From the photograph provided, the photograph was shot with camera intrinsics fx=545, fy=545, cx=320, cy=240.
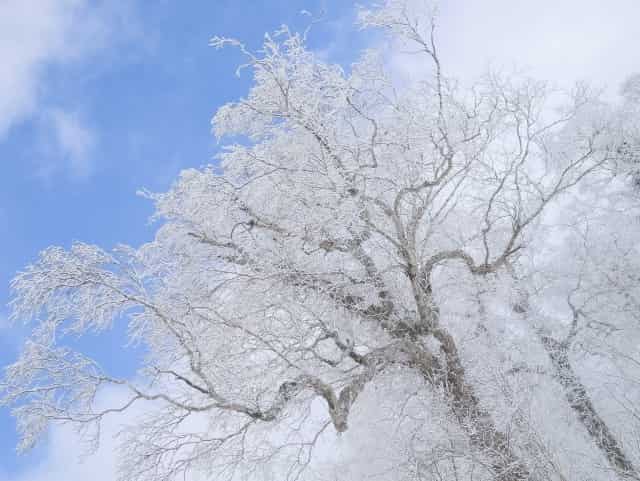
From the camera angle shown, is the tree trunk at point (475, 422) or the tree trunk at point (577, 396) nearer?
the tree trunk at point (475, 422)

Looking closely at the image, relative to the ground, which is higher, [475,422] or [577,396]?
[577,396]

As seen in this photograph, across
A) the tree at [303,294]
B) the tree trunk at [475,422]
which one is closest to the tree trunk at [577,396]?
the tree at [303,294]

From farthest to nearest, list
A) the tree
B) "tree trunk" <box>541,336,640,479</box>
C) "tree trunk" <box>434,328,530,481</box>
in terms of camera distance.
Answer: "tree trunk" <box>541,336,640,479</box> < "tree trunk" <box>434,328,530,481</box> < the tree

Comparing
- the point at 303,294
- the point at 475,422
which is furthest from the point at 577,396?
the point at 303,294

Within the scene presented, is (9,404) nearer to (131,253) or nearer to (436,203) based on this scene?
(131,253)

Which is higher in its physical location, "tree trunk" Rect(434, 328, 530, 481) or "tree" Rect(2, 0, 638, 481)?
"tree" Rect(2, 0, 638, 481)

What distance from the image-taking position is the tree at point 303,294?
654 centimetres

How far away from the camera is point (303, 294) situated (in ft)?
27.7

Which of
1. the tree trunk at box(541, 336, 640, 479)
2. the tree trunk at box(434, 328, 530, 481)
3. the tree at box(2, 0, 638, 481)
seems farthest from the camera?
the tree trunk at box(541, 336, 640, 479)

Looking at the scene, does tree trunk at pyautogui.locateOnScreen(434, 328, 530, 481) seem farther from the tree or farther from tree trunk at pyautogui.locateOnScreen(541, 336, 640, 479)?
tree trunk at pyautogui.locateOnScreen(541, 336, 640, 479)

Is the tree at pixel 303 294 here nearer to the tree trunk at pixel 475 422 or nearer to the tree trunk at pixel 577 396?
the tree trunk at pixel 475 422

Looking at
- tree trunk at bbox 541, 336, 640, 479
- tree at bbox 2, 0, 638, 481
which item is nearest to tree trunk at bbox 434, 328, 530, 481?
tree at bbox 2, 0, 638, 481

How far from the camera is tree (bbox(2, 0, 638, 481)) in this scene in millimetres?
6543

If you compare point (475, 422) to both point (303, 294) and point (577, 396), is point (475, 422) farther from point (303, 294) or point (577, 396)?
point (577, 396)
